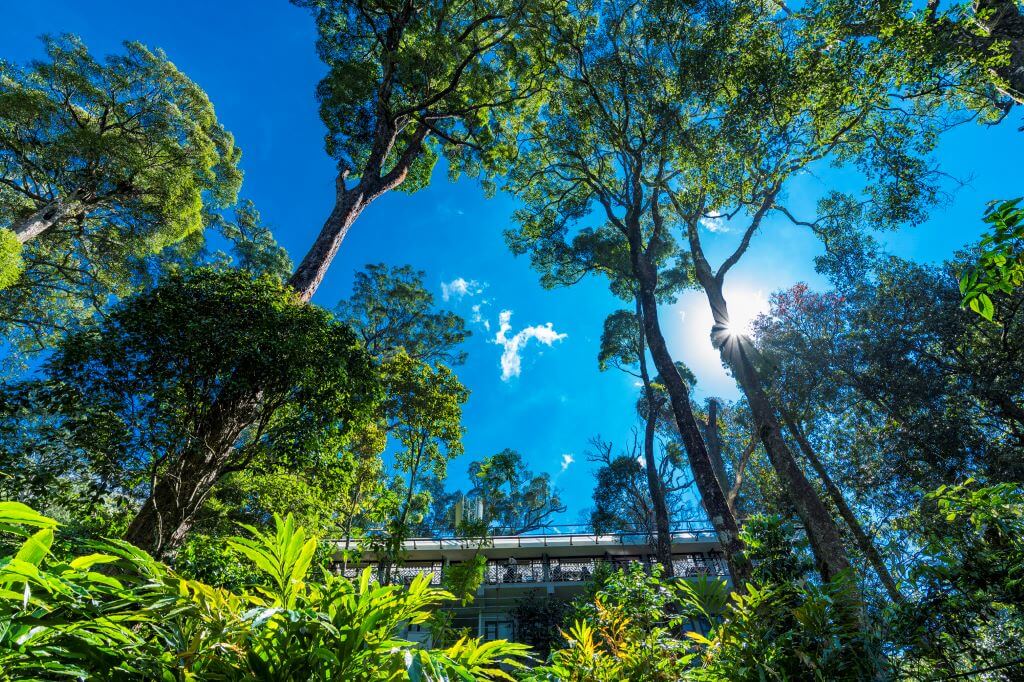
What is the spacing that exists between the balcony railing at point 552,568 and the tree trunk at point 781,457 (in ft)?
32.5

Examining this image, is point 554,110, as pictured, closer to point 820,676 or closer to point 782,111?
point 782,111

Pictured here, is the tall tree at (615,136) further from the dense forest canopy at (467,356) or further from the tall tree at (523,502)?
the tall tree at (523,502)

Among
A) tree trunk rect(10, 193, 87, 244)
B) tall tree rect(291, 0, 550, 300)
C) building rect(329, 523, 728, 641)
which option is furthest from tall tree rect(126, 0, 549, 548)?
building rect(329, 523, 728, 641)

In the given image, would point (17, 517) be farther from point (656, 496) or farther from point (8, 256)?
point (656, 496)

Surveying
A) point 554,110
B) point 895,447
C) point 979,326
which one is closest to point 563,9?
point 554,110

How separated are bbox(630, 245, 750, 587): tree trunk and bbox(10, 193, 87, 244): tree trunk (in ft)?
41.3

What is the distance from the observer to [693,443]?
7512 millimetres

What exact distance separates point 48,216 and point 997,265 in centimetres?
1407

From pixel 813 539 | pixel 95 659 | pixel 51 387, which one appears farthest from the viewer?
pixel 813 539

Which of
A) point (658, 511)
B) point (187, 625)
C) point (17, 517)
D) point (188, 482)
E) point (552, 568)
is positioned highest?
point (658, 511)

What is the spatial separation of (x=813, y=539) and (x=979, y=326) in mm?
9512

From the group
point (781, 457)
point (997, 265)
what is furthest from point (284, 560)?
point (781, 457)

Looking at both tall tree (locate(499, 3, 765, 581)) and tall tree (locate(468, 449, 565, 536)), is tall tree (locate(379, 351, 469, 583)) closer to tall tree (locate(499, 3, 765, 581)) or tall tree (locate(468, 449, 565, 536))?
tall tree (locate(499, 3, 765, 581))

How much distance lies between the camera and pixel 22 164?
9031mm
